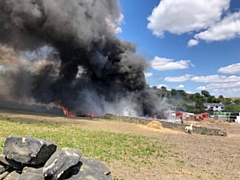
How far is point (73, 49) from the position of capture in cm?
3850

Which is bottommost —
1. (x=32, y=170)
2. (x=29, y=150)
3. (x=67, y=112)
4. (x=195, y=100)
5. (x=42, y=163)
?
(x=32, y=170)

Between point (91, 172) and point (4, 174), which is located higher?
point (91, 172)

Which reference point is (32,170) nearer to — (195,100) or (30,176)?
(30,176)

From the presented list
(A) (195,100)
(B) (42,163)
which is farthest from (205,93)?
(B) (42,163)

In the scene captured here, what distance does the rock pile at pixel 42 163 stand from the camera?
5.24 m

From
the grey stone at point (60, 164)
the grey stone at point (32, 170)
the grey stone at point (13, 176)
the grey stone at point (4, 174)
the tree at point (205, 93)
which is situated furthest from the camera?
the tree at point (205, 93)

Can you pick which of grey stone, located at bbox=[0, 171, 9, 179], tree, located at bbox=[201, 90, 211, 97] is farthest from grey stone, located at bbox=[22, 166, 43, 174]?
tree, located at bbox=[201, 90, 211, 97]

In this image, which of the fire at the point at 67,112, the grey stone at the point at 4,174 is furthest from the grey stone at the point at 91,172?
the fire at the point at 67,112

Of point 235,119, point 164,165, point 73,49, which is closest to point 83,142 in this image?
point 164,165

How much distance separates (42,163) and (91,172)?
3.63 feet

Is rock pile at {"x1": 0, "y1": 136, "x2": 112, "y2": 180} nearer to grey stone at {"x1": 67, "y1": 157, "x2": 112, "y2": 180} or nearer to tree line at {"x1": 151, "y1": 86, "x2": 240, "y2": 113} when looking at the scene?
grey stone at {"x1": 67, "y1": 157, "x2": 112, "y2": 180}

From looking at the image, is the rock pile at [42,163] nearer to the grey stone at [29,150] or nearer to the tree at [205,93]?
the grey stone at [29,150]

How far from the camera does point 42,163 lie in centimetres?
573

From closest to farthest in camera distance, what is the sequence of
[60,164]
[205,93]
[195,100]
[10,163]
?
[60,164] → [10,163] → [195,100] → [205,93]
